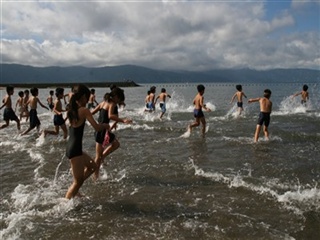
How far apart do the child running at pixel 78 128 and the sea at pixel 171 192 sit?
2.14ft

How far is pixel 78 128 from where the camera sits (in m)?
5.96

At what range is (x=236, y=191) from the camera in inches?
273

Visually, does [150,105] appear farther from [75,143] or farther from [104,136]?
[75,143]

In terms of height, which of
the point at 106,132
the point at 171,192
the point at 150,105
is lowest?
the point at 171,192

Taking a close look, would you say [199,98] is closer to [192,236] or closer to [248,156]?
[248,156]

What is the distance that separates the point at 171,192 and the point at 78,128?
237cm

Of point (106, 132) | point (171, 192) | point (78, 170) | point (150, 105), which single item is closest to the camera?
point (78, 170)

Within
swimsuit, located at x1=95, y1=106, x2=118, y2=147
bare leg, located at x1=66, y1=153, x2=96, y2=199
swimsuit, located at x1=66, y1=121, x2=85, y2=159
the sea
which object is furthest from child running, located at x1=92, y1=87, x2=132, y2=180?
swimsuit, located at x1=66, y1=121, x2=85, y2=159

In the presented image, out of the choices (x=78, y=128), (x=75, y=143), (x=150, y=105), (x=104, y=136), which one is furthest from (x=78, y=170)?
(x=150, y=105)

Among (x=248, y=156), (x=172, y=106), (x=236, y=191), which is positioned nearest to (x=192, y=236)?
(x=236, y=191)

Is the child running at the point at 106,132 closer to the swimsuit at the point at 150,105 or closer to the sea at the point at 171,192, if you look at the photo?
the sea at the point at 171,192

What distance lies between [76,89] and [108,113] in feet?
6.74

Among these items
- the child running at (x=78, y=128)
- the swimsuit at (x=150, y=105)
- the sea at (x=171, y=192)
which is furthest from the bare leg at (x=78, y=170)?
the swimsuit at (x=150, y=105)

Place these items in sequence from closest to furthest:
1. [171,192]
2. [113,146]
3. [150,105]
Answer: [171,192] < [113,146] < [150,105]
